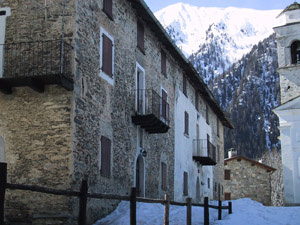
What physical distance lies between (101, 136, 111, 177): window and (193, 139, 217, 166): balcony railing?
475 inches

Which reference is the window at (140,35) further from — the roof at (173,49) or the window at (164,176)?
the window at (164,176)

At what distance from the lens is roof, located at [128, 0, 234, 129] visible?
18306 mm

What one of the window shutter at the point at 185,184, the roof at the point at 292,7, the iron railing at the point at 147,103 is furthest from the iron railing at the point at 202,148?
the roof at the point at 292,7

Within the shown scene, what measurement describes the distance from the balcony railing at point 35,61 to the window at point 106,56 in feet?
Result: 6.59

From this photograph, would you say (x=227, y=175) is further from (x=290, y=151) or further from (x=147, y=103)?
(x=147, y=103)

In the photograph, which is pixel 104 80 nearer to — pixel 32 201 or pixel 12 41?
pixel 12 41

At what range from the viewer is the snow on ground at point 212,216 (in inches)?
574

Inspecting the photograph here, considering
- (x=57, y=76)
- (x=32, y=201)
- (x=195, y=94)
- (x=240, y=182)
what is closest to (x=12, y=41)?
(x=57, y=76)

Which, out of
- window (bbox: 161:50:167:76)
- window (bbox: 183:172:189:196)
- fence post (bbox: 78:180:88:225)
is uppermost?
window (bbox: 161:50:167:76)

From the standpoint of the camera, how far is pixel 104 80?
1548cm

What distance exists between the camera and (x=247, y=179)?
140 feet

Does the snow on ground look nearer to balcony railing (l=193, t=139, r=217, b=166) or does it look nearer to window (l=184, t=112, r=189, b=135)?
window (l=184, t=112, r=189, b=135)

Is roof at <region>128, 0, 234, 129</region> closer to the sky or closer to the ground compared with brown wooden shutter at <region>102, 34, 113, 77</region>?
closer to the sky

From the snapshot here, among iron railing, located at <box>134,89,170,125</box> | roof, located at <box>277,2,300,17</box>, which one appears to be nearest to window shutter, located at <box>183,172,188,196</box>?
iron railing, located at <box>134,89,170,125</box>
